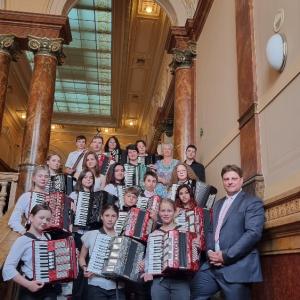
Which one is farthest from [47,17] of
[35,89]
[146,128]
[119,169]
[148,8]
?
[146,128]

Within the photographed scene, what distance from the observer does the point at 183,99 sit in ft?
28.6

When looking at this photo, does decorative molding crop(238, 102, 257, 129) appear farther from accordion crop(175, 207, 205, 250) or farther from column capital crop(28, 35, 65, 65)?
column capital crop(28, 35, 65, 65)

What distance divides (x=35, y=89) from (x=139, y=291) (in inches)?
229

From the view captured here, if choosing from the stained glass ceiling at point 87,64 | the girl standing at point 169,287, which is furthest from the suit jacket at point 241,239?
the stained glass ceiling at point 87,64

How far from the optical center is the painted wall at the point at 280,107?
3656 mm

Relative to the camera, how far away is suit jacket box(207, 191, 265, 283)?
3.23m

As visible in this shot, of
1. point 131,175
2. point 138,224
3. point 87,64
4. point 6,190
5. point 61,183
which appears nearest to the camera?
point 138,224

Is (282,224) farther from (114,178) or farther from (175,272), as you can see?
(114,178)

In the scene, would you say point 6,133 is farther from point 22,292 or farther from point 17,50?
point 22,292

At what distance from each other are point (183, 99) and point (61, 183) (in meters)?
4.02

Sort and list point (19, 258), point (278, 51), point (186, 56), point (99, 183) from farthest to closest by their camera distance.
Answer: point (186, 56) < point (99, 183) < point (278, 51) < point (19, 258)

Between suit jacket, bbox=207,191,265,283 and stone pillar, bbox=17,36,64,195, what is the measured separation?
5.08 m

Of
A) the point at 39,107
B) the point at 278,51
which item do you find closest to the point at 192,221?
the point at 278,51

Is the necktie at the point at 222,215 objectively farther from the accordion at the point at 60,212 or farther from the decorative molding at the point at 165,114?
the decorative molding at the point at 165,114
